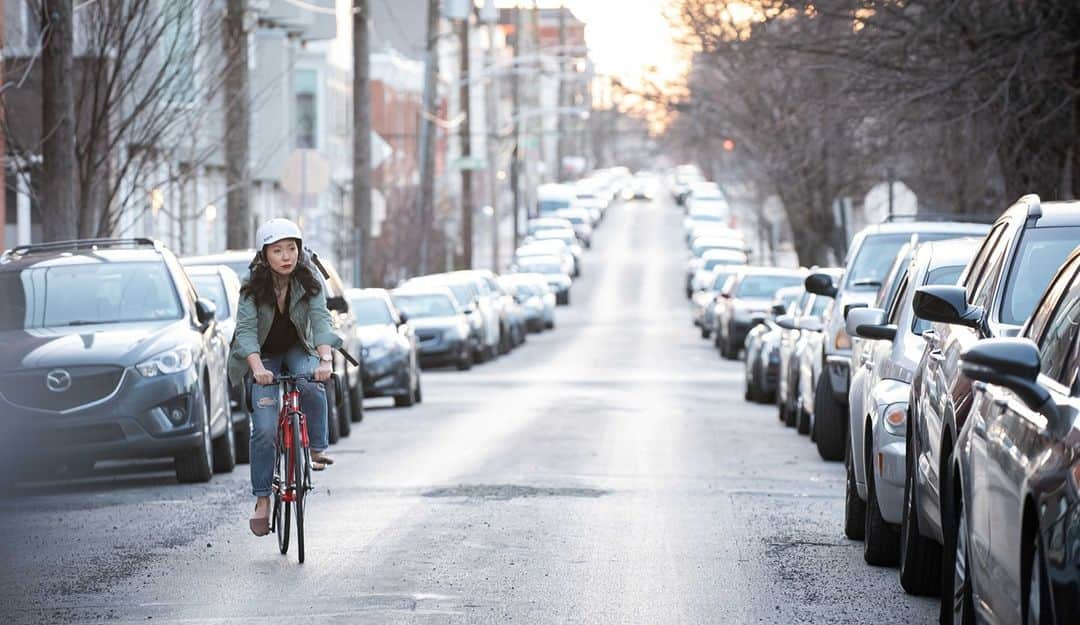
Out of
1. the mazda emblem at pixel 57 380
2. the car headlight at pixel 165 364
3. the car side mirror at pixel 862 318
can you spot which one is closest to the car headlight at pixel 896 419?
the car side mirror at pixel 862 318

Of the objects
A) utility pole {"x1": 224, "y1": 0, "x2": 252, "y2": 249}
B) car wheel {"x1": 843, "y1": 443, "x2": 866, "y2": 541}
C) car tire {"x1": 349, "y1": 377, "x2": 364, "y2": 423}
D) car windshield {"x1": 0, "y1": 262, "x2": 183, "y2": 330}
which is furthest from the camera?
utility pole {"x1": 224, "y1": 0, "x2": 252, "y2": 249}

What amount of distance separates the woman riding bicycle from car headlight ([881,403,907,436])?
2783 mm

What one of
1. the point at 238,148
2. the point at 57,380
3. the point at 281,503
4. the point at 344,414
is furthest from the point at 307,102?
the point at 281,503

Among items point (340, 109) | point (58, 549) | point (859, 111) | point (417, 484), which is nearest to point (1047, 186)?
point (859, 111)

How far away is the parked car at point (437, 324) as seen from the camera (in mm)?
39656

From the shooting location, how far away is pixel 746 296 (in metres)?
42.9

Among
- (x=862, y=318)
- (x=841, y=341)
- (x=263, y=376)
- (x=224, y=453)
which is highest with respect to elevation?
(x=862, y=318)

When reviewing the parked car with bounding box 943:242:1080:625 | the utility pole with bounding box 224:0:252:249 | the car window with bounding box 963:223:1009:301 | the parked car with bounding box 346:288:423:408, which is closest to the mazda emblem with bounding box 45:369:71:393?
the car window with bounding box 963:223:1009:301

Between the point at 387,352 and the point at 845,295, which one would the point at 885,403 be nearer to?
the point at 845,295

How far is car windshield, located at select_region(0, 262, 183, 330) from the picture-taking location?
55.6ft

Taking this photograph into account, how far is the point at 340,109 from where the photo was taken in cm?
7088

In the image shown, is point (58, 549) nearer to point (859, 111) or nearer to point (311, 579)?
point (311, 579)

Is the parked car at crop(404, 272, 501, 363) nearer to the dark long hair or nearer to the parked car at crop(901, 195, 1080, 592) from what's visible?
the dark long hair

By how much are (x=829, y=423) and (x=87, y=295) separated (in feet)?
19.1
